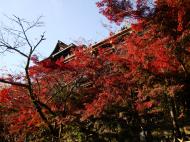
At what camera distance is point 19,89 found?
2469 cm

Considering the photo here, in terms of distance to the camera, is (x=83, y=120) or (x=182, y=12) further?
(x=83, y=120)

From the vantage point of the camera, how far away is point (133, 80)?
19.8 metres

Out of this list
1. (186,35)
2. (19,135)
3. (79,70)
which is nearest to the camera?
(186,35)

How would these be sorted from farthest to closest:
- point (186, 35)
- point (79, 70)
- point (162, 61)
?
point (79, 70), point (162, 61), point (186, 35)

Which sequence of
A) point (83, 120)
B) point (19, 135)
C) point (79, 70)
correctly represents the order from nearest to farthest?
point (83, 120), point (79, 70), point (19, 135)

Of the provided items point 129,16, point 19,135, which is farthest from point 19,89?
point 129,16

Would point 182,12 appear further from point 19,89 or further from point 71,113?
point 19,89

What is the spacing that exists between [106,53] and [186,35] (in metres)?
9.63

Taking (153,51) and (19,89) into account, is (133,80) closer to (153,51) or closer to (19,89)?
(153,51)

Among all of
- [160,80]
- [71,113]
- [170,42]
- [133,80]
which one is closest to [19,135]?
[71,113]

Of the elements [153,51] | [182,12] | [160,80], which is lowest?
[160,80]

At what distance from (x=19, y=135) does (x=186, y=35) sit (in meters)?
16.6

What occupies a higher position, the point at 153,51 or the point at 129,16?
the point at 129,16

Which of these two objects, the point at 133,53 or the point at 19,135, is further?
the point at 19,135
